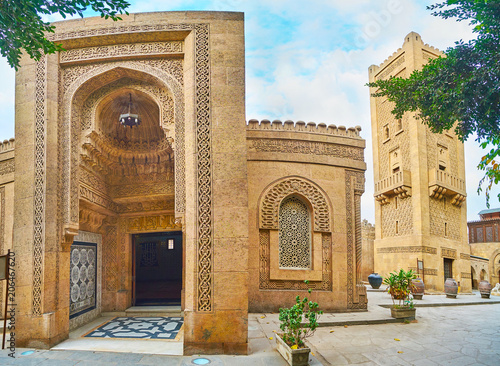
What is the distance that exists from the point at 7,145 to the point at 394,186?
51.1 feet

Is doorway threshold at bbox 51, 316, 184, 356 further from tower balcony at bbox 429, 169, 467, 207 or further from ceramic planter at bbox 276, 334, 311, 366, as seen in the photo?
tower balcony at bbox 429, 169, 467, 207

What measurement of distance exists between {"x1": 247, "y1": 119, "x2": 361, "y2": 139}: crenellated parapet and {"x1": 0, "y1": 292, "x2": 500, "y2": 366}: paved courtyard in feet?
14.4

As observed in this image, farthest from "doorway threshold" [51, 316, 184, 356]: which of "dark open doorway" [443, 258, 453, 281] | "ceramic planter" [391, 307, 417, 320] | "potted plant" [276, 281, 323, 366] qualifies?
"dark open doorway" [443, 258, 453, 281]

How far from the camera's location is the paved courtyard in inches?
191

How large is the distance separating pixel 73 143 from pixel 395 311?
24.3 feet

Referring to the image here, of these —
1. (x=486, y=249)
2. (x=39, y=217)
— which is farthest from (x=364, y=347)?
(x=486, y=249)

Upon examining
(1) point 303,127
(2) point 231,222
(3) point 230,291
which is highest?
(1) point 303,127

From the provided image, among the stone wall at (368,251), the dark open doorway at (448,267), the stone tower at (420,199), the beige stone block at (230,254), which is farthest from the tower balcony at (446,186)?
the beige stone block at (230,254)

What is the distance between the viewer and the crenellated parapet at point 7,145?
27.7 ft

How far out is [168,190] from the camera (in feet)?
26.1

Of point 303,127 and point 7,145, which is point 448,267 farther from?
point 7,145

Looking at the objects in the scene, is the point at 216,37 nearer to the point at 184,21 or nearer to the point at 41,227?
the point at 184,21

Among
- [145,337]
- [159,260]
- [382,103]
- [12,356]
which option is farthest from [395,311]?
[382,103]

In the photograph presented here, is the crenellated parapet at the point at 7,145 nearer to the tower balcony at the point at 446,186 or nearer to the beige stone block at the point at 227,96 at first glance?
the beige stone block at the point at 227,96
